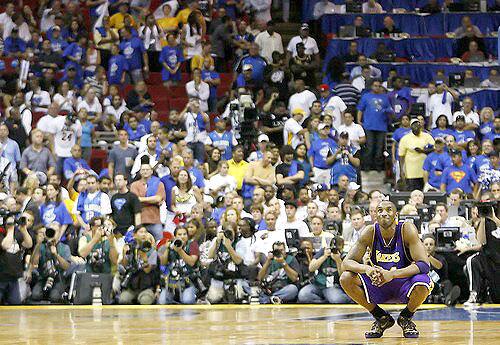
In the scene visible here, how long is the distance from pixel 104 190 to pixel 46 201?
0.98m

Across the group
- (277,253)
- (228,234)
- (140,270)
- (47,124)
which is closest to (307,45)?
(47,124)

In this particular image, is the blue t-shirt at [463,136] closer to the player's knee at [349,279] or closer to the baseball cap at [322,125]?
the baseball cap at [322,125]

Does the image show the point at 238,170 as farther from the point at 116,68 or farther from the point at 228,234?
the point at 116,68

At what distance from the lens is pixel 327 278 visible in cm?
1825

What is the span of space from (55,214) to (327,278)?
4.83m

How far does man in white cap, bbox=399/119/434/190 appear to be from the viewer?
22.2 metres

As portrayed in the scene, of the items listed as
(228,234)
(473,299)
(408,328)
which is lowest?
(408,328)

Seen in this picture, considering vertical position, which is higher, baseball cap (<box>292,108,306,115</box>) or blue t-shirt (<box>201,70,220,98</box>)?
blue t-shirt (<box>201,70,220,98</box>)

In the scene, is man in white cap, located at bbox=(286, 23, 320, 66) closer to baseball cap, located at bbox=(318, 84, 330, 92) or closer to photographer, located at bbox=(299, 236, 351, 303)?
baseball cap, located at bbox=(318, 84, 330, 92)

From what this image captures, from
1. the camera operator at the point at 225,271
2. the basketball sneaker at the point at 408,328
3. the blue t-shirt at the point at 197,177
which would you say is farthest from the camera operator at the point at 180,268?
the basketball sneaker at the point at 408,328

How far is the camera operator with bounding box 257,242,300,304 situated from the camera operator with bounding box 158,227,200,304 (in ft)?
3.50

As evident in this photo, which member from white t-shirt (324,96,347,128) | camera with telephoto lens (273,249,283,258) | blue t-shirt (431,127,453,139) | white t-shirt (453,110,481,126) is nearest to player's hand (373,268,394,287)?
camera with telephoto lens (273,249,283,258)

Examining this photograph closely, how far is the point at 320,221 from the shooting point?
18.6 metres

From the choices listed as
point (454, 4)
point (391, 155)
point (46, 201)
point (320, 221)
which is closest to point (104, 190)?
point (46, 201)
